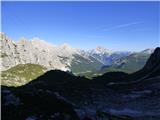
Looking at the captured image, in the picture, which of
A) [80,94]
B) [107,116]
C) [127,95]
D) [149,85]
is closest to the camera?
[107,116]

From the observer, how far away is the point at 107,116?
293 feet

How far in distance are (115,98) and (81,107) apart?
31.4m

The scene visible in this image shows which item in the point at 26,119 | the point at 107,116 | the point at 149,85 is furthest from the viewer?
the point at 149,85

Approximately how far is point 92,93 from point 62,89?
11644 mm

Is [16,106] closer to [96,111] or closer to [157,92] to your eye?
[96,111]

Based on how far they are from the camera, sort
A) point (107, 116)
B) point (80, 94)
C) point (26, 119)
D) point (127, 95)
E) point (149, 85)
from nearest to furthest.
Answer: point (26, 119) < point (107, 116) < point (80, 94) < point (127, 95) < point (149, 85)

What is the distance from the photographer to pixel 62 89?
118m

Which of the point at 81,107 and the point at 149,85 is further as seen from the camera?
the point at 149,85

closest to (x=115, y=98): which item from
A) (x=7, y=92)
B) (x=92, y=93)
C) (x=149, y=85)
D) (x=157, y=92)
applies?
(x=92, y=93)

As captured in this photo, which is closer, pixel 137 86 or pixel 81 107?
pixel 81 107

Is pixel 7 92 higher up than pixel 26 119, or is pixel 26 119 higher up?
pixel 7 92

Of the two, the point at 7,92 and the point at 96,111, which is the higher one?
the point at 7,92

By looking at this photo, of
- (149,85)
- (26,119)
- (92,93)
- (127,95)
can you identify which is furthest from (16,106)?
(149,85)

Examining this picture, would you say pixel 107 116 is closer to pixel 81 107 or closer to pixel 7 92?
pixel 81 107
